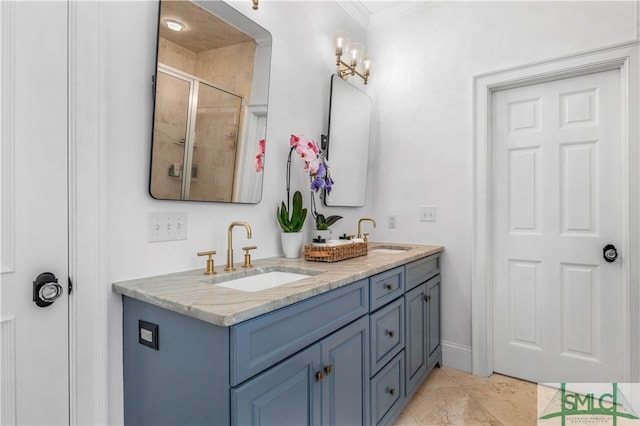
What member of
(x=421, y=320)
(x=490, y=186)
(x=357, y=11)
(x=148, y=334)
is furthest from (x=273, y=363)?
(x=357, y=11)

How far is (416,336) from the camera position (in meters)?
2.07

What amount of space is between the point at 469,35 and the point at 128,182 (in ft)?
7.81

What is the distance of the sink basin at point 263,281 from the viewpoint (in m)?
1.46

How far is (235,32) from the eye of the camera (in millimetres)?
1642

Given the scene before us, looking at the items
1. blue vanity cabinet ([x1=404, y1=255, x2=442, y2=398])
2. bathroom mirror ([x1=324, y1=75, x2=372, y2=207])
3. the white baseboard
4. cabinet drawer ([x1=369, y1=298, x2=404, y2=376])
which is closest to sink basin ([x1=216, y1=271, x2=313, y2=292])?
cabinet drawer ([x1=369, y1=298, x2=404, y2=376])

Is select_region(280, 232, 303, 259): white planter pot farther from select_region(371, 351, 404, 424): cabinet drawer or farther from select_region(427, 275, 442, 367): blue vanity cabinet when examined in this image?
select_region(427, 275, 442, 367): blue vanity cabinet

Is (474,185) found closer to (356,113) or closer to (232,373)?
(356,113)

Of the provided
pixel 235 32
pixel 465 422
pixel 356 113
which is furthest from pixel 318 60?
pixel 465 422

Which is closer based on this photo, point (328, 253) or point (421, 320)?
point (328, 253)

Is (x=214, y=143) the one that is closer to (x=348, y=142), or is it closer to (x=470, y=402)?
(x=348, y=142)

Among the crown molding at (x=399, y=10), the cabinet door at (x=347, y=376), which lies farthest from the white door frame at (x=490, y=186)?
the cabinet door at (x=347, y=376)

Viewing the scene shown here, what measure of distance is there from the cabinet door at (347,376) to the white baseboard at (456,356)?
120cm

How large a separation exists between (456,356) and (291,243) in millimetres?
1534

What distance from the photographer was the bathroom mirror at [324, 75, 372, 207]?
2.42 m
